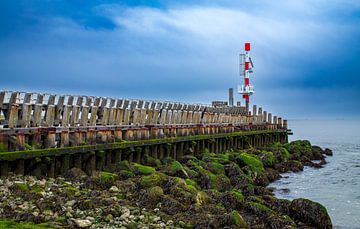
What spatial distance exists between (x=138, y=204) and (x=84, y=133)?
5.24 m

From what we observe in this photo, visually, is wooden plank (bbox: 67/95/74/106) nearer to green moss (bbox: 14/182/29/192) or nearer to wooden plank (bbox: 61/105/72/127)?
wooden plank (bbox: 61/105/72/127)

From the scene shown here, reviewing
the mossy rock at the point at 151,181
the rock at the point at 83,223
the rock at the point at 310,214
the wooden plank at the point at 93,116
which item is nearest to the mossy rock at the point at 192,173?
the mossy rock at the point at 151,181

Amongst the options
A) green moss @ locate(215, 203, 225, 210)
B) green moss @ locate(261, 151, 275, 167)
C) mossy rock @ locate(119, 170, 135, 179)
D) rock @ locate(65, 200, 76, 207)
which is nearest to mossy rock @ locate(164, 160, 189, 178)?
mossy rock @ locate(119, 170, 135, 179)

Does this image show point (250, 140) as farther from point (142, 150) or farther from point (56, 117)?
point (56, 117)

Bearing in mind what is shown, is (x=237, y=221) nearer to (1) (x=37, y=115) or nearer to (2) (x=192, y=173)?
(2) (x=192, y=173)

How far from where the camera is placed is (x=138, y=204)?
11.4m

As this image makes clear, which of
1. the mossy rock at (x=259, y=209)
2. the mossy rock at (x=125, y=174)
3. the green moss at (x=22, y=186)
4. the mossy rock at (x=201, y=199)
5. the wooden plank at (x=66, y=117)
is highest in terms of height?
the wooden plank at (x=66, y=117)

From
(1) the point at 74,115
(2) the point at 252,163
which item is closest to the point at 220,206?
(1) the point at 74,115

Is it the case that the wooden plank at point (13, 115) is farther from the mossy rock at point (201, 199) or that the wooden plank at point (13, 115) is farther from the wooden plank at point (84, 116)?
the mossy rock at point (201, 199)

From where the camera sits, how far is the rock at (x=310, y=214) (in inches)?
526

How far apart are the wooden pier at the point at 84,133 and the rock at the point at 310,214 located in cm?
663

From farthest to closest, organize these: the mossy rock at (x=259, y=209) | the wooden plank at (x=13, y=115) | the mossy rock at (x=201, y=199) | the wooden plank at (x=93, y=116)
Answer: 1. the wooden plank at (x=93, y=116)
2. the wooden plank at (x=13, y=115)
3. the mossy rock at (x=259, y=209)
4. the mossy rock at (x=201, y=199)

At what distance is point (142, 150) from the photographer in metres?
19.5

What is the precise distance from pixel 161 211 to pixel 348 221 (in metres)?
7.55
